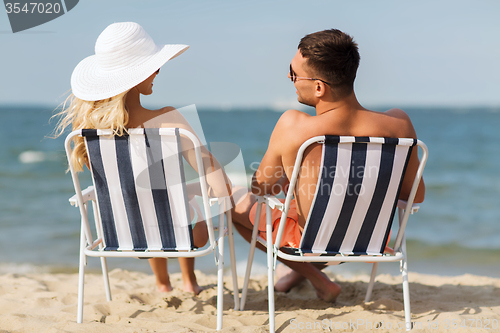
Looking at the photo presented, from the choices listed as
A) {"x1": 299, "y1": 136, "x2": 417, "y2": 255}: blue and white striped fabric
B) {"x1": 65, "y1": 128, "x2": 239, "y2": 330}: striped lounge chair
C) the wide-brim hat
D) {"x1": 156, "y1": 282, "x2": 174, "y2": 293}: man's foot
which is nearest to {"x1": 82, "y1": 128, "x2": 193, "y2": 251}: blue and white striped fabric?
{"x1": 65, "y1": 128, "x2": 239, "y2": 330}: striped lounge chair

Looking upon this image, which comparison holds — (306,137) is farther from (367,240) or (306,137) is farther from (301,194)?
(367,240)

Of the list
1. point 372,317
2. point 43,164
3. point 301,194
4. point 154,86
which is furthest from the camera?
point 43,164

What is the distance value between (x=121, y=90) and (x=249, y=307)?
178 cm

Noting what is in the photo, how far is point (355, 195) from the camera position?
2.17 m

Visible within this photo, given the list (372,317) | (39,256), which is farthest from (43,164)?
(372,317)

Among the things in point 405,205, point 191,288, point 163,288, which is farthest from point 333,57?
point 163,288

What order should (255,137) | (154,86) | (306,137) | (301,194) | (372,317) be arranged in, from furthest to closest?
(255,137) < (372,317) < (154,86) < (301,194) < (306,137)

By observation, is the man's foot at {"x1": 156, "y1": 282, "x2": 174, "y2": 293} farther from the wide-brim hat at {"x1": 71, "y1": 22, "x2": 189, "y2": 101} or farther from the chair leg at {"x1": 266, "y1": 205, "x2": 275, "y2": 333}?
the wide-brim hat at {"x1": 71, "y1": 22, "x2": 189, "y2": 101}

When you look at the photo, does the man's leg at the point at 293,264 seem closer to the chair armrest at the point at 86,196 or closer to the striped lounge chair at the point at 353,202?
the striped lounge chair at the point at 353,202

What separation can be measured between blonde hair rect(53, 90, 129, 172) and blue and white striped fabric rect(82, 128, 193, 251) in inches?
2.8

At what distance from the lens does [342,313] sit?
2676mm

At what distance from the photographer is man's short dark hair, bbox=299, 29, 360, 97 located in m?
2.08

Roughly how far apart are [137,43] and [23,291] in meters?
2.26

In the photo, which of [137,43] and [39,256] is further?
[39,256]
